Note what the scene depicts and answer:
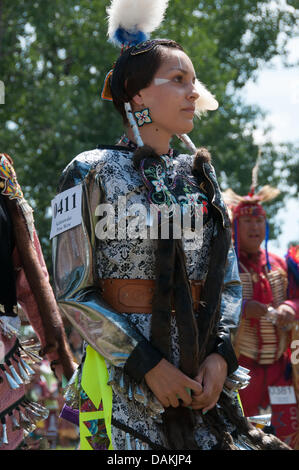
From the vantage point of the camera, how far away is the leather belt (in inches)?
107

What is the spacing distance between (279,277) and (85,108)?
853 centimetres

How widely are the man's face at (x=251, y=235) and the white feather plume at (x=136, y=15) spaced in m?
3.24

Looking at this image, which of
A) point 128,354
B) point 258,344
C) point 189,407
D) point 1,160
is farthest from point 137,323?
point 258,344

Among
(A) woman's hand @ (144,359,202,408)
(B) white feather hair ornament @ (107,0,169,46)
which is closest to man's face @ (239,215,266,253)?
(B) white feather hair ornament @ (107,0,169,46)

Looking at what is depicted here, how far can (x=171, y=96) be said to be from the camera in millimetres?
2924

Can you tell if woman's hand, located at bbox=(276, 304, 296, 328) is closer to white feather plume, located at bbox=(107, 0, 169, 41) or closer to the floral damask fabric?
the floral damask fabric

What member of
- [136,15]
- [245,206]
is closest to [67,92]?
[245,206]

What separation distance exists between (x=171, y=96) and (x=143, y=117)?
144 millimetres

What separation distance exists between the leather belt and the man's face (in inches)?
139

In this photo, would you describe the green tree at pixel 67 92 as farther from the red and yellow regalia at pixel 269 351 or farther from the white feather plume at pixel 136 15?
the white feather plume at pixel 136 15

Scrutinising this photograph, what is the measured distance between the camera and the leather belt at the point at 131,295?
2709mm

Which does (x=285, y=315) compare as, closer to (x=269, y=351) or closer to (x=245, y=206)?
(x=269, y=351)

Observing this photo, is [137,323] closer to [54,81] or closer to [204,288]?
[204,288]

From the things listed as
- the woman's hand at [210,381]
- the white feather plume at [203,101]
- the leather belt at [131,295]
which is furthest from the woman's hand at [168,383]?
the white feather plume at [203,101]
